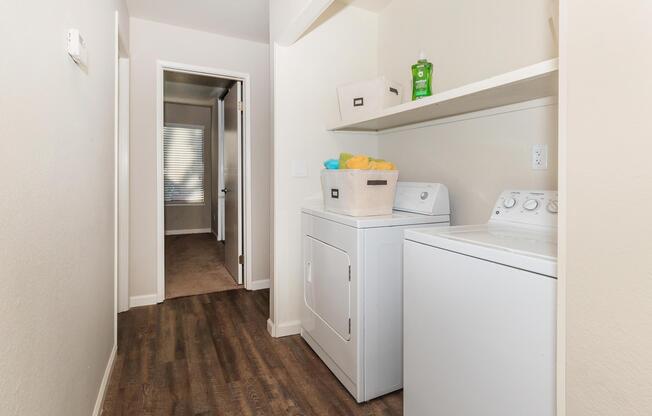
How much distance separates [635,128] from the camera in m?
0.64

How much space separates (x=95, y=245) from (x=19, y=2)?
1097mm

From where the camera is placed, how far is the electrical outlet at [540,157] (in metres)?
1.47

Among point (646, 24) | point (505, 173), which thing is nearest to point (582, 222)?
point (646, 24)

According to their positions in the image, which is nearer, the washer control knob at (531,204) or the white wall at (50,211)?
the white wall at (50,211)

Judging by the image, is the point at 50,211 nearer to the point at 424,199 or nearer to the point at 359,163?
the point at 359,163

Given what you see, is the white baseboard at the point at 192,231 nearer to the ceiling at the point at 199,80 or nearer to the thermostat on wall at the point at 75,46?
the ceiling at the point at 199,80

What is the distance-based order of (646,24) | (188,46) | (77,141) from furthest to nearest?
(188,46)
(77,141)
(646,24)

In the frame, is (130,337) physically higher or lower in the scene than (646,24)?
lower

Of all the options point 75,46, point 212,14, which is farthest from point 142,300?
point 212,14

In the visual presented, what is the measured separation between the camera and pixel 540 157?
149cm

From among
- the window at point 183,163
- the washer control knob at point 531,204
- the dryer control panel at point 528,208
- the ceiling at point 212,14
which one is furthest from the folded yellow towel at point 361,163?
the window at point 183,163

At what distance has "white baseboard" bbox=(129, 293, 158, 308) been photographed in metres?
2.98

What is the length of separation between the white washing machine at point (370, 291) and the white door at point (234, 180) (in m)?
1.79

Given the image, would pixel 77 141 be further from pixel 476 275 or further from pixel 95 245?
pixel 476 275
